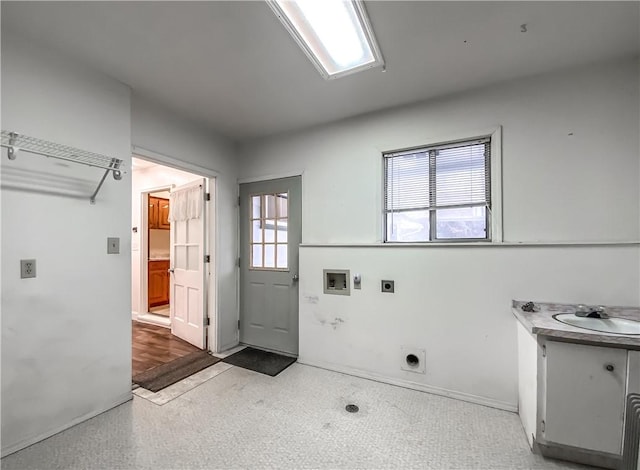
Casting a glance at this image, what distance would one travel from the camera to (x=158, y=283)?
5.16 metres

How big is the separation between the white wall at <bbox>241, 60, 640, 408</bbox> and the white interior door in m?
1.34

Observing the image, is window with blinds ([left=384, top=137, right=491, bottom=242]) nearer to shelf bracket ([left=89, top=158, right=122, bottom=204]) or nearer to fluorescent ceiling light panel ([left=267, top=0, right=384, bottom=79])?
fluorescent ceiling light panel ([left=267, top=0, right=384, bottom=79])

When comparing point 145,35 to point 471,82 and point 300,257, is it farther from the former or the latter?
point 471,82

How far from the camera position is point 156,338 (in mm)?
3789

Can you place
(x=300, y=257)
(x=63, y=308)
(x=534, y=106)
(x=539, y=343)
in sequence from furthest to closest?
(x=300, y=257), (x=534, y=106), (x=63, y=308), (x=539, y=343)

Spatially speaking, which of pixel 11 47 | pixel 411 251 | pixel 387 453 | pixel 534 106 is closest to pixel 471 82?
pixel 534 106

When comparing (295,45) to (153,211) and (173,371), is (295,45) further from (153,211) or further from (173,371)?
(153,211)

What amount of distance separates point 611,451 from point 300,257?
101 inches

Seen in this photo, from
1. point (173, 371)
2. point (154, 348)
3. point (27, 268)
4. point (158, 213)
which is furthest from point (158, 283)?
point (27, 268)

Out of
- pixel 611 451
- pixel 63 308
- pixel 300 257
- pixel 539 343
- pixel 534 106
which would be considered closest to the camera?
pixel 611 451

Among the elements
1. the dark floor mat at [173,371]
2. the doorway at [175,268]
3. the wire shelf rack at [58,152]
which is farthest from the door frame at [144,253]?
the wire shelf rack at [58,152]

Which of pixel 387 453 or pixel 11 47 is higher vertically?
pixel 11 47

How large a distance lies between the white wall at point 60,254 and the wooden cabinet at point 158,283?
9.86ft

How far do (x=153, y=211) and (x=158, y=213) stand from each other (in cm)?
13
